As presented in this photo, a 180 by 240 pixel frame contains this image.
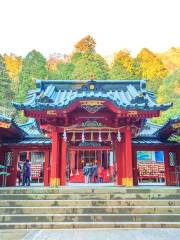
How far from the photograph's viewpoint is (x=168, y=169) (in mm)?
16094

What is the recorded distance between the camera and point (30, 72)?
51.5 meters

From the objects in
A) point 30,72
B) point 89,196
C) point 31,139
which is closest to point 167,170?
point 89,196

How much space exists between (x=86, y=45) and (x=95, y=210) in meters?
60.7

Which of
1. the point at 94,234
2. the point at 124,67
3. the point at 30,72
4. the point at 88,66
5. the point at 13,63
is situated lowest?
the point at 94,234

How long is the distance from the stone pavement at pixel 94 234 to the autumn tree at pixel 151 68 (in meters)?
48.3

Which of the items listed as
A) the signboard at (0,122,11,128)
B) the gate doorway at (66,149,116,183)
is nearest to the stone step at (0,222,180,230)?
the signboard at (0,122,11,128)

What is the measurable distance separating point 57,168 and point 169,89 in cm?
3625

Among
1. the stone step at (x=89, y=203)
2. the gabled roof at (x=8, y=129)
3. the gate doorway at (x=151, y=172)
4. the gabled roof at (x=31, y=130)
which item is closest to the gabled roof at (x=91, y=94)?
the gabled roof at (x=8, y=129)

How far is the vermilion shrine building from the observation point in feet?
41.3

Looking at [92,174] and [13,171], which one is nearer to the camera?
[13,171]

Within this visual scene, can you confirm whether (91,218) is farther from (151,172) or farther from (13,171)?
(151,172)

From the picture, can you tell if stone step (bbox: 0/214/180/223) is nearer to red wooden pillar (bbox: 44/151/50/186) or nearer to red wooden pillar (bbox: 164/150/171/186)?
red wooden pillar (bbox: 164/150/171/186)

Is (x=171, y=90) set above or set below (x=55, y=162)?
above

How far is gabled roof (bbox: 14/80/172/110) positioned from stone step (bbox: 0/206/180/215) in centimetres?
484
